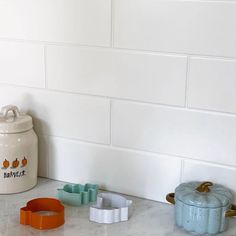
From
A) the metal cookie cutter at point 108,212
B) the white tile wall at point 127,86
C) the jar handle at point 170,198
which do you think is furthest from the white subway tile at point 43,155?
the jar handle at point 170,198

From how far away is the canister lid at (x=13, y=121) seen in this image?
1171mm

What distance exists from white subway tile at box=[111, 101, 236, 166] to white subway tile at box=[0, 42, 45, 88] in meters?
0.21

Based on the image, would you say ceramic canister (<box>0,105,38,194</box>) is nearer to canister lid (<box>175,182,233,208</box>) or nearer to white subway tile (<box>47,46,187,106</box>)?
white subway tile (<box>47,46,187,106</box>)

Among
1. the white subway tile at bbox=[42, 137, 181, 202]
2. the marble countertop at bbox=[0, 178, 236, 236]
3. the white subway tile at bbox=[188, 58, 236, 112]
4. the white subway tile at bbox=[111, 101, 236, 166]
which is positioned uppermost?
the white subway tile at bbox=[188, 58, 236, 112]

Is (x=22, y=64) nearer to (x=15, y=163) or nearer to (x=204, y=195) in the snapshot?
(x=15, y=163)

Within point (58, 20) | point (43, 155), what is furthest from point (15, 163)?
point (58, 20)

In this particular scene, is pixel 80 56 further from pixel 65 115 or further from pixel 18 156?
pixel 18 156

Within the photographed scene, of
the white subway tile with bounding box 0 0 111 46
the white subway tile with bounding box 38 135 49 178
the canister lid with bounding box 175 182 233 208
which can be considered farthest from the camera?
the white subway tile with bounding box 38 135 49 178

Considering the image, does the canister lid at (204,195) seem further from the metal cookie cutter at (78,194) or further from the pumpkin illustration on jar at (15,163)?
the pumpkin illustration on jar at (15,163)

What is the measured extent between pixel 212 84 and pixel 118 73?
0.70 ft

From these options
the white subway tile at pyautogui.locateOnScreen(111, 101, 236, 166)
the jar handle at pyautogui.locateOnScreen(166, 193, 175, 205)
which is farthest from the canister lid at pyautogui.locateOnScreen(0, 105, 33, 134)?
the jar handle at pyautogui.locateOnScreen(166, 193, 175, 205)

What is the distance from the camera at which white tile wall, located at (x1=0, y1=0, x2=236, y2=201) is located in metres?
1.07

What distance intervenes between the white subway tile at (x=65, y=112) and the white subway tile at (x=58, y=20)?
0.14 metres

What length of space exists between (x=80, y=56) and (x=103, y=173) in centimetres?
28
